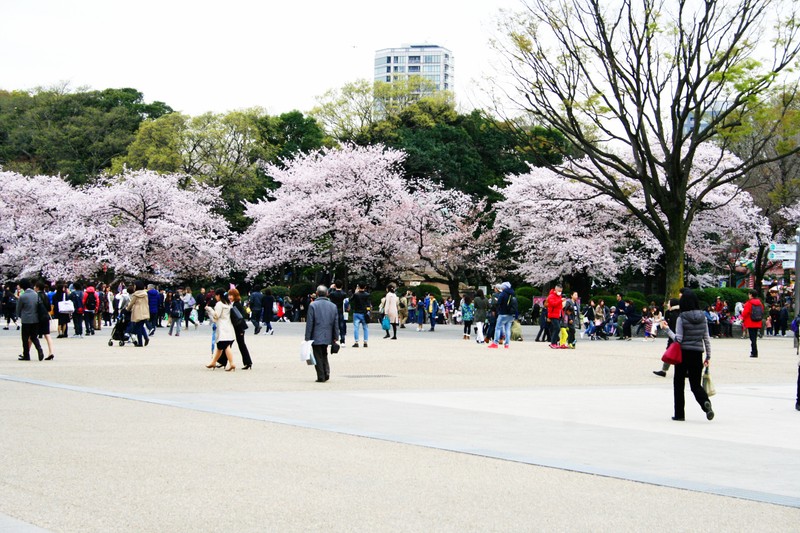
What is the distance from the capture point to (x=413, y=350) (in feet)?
85.5

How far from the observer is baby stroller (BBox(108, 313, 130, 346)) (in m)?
26.9

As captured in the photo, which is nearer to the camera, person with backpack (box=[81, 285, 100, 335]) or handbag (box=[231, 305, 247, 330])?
handbag (box=[231, 305, 247, 330])

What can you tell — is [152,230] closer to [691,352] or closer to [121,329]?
[121,329]

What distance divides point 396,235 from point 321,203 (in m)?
4.65

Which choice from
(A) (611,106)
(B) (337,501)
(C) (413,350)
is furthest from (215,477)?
(A) (611,106)

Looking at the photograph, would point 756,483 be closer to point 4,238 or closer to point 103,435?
point 103,435

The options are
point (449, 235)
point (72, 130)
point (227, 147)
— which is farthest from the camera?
point (72, 130)

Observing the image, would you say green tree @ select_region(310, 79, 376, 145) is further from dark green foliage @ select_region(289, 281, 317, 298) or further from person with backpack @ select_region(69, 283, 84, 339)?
person with backpack @ select_region(69, 283, 84, 339)

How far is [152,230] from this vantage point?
56.8 m

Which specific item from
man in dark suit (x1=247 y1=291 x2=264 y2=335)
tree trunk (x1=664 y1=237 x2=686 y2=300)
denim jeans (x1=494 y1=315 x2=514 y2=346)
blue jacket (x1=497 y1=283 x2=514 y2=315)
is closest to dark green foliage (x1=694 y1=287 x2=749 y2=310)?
tree trunk (x1=664 y1=237 x2=686 y2=300)

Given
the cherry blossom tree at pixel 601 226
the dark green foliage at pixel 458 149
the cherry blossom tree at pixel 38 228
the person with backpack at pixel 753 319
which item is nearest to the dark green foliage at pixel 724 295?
the cherry blossom tree at pixel 601 226

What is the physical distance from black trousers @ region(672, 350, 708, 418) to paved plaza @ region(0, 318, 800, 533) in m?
0.33

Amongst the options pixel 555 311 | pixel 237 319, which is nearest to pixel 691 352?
pixel 237 319

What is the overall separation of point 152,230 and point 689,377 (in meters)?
48.6
